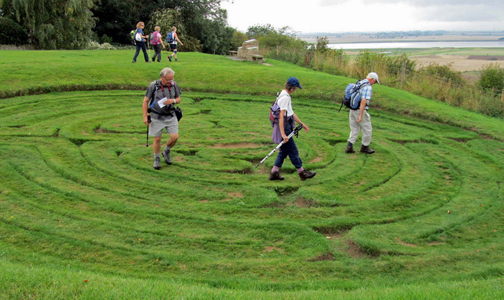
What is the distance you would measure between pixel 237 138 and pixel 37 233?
25.6 ft

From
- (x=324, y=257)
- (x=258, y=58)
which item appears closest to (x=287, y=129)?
(x=324, y=257)

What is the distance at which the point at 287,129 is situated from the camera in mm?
10297

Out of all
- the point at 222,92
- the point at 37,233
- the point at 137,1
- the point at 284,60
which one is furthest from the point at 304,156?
A: the point at 137,1

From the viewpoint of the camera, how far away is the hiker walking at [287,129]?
32.2 feet

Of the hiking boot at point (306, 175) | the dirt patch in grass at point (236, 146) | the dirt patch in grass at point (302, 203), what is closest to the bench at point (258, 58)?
the dirt patch in grass at point (236, 146)

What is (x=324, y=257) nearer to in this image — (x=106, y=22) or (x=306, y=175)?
(x=306, y=175)

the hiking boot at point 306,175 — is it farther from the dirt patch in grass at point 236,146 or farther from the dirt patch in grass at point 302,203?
the dirt patch in grass at point 236,146

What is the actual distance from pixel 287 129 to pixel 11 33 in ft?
129

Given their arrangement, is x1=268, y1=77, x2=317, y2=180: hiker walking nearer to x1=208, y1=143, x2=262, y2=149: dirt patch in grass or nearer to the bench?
x1=208, y1=143, x2=262, y2=149: dirt patch in grass

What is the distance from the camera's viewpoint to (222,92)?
69.6ft

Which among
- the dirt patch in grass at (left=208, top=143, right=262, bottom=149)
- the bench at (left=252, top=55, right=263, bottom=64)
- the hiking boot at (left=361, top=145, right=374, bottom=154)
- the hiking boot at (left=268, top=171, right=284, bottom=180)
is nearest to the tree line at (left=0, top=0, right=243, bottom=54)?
the bench at (left=252, top=55, right=263, bottom=64)

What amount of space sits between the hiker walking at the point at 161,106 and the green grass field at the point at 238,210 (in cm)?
93

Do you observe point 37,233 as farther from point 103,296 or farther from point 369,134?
point 369,134

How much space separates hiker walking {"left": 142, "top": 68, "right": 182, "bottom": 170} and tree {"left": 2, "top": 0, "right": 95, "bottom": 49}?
106 ft
